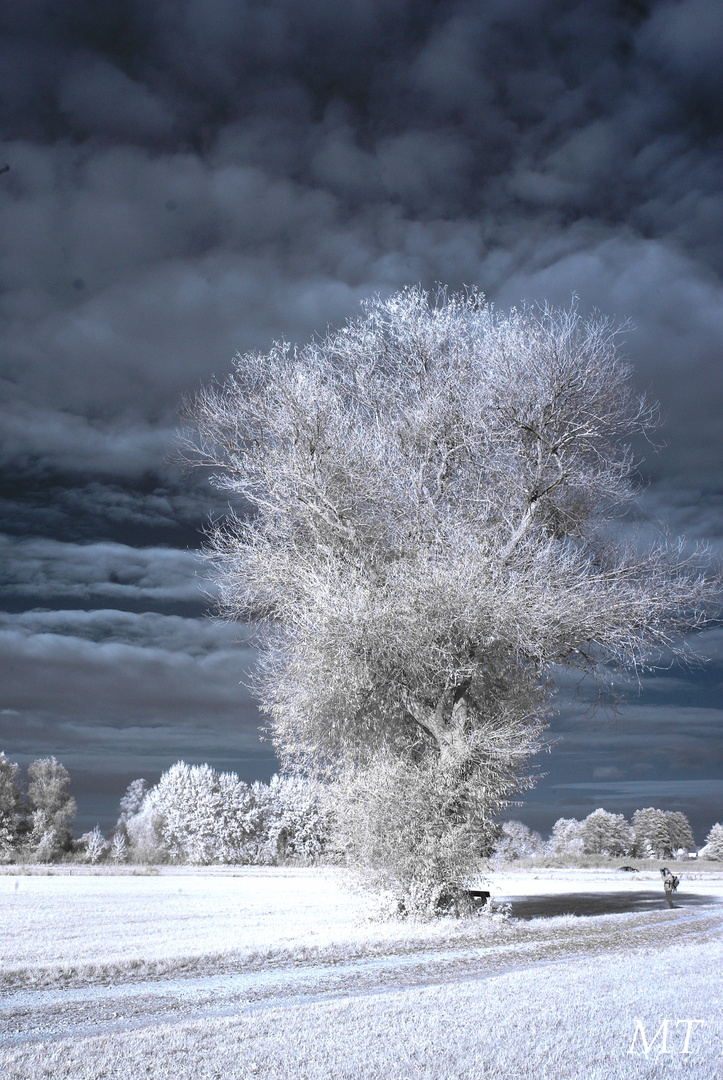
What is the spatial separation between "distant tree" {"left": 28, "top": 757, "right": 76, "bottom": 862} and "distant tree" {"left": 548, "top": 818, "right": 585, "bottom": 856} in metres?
67.2

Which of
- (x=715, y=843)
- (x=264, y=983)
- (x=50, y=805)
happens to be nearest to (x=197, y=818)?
(x=50, y=805)

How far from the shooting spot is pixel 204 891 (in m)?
28.5

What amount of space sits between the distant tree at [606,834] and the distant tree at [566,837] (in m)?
1.41

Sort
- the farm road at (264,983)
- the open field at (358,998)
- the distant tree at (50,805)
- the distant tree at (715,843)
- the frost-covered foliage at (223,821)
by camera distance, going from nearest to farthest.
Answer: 1. the open field at (358,998)
2. the farm road at (264,983)
3. the distant tree at (50,805)
4. the frost-covered foliage at (223,821)
5. the distant tree at (715,843)

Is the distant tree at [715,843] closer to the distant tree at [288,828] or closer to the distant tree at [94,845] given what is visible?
the distant tree at [288,828]

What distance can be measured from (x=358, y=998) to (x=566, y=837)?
11967 centimetres

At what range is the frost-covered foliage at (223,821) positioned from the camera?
2970 inches

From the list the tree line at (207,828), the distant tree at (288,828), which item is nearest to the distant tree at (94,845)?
the tree line at (207,828)

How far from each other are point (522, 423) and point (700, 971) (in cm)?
1036

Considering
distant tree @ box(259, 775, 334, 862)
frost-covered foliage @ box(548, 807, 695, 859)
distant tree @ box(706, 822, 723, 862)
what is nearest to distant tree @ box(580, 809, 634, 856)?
frost-covered foliage @ box(548, 807, 695, 859)

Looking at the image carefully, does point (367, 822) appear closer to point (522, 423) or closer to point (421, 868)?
point (421, 868)

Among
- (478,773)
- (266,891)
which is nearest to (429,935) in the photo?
(478,773)

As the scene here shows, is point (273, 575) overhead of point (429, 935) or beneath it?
overhead

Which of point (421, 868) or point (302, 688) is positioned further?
point (302, 688)
